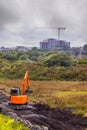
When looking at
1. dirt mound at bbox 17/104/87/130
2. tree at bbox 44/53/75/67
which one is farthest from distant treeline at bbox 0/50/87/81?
dirt mound at bbox 17/104/87/130

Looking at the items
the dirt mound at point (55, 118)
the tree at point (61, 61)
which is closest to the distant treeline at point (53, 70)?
the tree at point (61, 61)

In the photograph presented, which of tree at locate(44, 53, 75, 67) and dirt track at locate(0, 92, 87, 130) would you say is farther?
tree at locate(44, 53, 75, 67)

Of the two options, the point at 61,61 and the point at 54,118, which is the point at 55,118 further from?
the point at 61,61

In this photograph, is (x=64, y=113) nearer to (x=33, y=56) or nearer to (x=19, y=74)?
(x=19, y=74)

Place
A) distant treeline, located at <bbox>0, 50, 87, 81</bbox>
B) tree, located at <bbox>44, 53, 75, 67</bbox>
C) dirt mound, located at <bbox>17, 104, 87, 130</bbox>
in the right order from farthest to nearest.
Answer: tree, located at <bbox>44, 53, 75, 67</bbox>, distant treeline, located at <bbox>0, 50, 87, 81</bbox>, dirt mound, located at <bbox>17, 104, 87, 130</bbox>

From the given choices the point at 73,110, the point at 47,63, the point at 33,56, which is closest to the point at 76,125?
the point at 73,110

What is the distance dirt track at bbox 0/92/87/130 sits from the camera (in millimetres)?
21938

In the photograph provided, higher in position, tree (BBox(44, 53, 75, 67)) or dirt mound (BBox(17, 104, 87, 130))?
tree (BBox(44, 53, 75, 67))

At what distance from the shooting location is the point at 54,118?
24719mm

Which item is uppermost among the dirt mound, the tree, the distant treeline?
the tree

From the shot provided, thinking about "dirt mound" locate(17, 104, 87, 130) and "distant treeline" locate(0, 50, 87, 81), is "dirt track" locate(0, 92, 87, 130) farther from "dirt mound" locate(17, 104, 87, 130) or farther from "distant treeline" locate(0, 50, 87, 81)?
"distant treeline" locate(0, 50, 87, 81)

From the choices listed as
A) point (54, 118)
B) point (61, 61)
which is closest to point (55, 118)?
point (54, 118)

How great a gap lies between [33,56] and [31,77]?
→ 4952cm

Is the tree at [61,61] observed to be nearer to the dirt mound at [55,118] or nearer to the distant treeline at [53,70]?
the distant treeline at [53,70]
